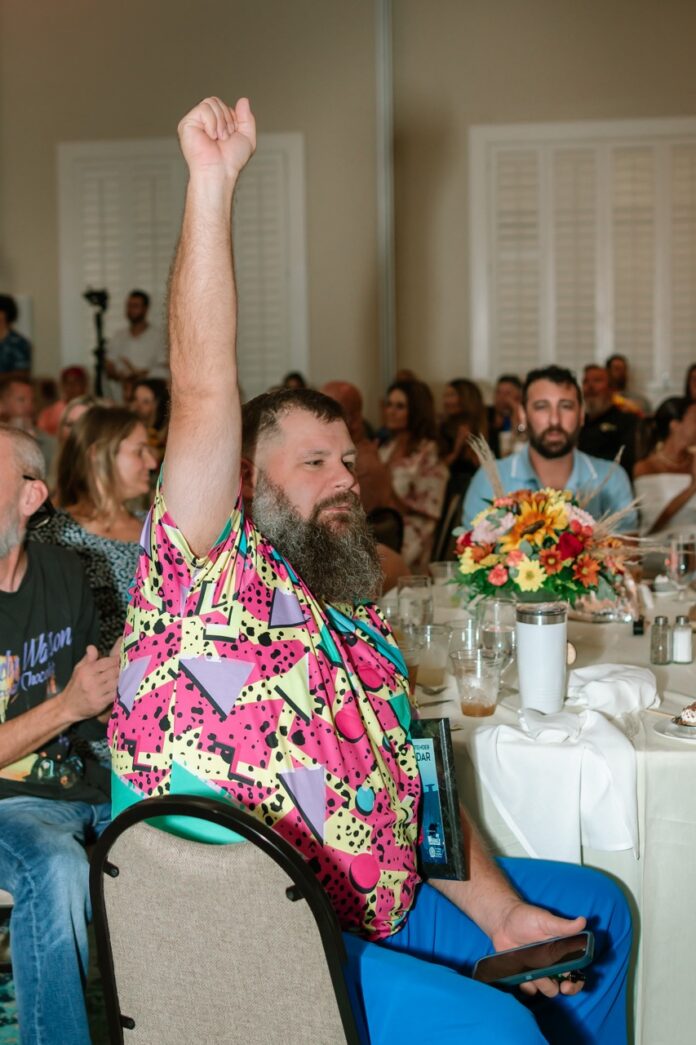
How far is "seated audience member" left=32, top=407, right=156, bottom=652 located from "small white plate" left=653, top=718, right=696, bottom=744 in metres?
1.50

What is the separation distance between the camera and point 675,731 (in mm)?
1948

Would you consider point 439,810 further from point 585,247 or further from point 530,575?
point 585,247

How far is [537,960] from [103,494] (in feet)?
6.82

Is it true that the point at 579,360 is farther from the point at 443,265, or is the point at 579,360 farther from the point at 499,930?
the point at 499,930

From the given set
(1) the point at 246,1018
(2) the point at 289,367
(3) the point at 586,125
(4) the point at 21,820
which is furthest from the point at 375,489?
(3) the point at 586,125

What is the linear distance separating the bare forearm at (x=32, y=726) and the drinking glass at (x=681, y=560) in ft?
5.87

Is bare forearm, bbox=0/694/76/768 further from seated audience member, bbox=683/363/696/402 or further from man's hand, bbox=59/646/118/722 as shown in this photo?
seated audience member, bbox=683/363/696/402

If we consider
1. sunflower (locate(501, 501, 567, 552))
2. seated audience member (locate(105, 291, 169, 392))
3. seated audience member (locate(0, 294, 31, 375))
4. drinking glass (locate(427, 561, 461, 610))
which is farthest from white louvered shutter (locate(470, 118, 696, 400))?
sunflower (locate(501, 501, 567, 552))

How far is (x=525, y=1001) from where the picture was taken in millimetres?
1698

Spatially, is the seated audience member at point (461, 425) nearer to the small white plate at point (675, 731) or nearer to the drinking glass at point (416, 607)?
the drinking glass at point (416, 607)

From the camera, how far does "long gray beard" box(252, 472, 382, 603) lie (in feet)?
5.82

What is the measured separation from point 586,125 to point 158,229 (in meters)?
3.70

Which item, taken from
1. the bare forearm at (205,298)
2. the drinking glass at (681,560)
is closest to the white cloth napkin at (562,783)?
the bare forearm at (205,298)

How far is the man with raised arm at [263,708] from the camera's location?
1370 millimetres
